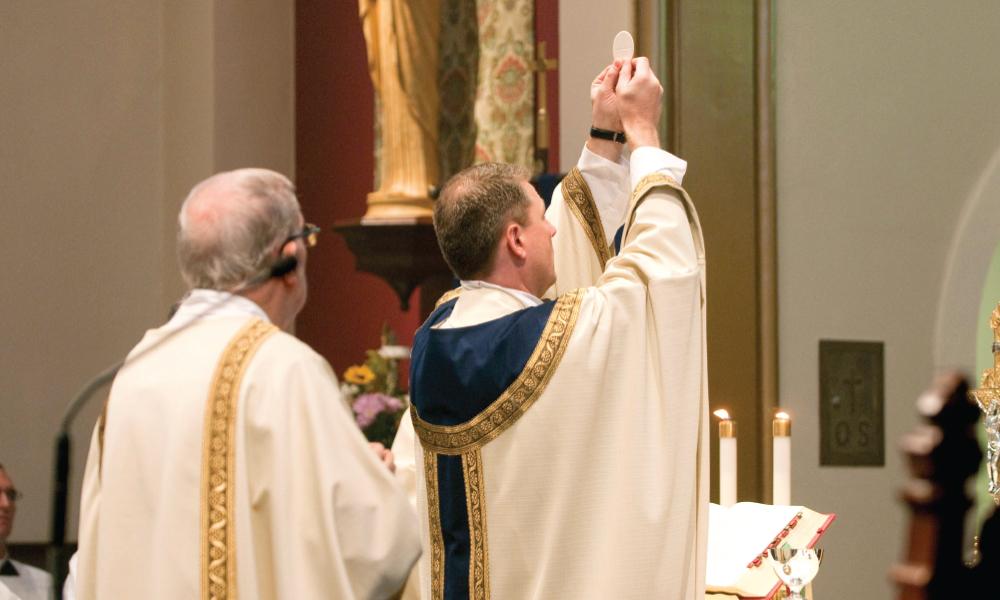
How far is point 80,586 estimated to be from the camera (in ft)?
7.02

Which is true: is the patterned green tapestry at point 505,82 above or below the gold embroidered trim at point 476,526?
above

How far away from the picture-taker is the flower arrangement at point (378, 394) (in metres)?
4.73

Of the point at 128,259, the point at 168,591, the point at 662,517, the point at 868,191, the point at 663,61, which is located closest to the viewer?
the point at 168,591

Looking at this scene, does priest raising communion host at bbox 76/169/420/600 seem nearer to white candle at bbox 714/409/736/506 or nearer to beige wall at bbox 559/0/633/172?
white candle at bbox 714/409/736/506

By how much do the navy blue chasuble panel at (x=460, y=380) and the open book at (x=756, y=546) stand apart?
1.66 ft

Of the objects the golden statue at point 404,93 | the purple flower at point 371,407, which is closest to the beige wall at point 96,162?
the golden statue at point 404,93

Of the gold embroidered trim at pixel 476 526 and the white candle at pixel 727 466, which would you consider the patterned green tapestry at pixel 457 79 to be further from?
the gold embroidered trim at pixel 476 526

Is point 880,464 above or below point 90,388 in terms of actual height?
below

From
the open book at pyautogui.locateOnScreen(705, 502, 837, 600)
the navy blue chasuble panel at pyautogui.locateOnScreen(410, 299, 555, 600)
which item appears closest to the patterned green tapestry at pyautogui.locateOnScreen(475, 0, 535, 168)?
the open book at pyautogui.locateOnScreen(705, 502, 837, 600)

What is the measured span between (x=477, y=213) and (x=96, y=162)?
12.8ft

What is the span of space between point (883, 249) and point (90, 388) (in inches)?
144

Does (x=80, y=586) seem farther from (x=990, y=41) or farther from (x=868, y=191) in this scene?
(x=990, y=41)

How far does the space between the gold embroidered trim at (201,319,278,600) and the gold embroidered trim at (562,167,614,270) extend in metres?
1.00

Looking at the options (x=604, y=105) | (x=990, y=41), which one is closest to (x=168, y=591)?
(x=604, y=105)
